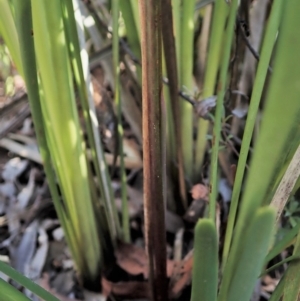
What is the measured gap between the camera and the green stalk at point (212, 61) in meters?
0.43

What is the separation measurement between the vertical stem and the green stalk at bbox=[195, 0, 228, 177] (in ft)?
0.50

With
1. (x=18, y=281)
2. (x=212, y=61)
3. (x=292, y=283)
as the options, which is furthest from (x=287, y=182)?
(x=212, y=61)

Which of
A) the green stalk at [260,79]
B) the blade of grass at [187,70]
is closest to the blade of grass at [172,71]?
the blade of grass at [187,70]

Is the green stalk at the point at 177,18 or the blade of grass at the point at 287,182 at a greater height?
the green stalk at the point at 177,18

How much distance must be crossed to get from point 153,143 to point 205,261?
14 centimetres

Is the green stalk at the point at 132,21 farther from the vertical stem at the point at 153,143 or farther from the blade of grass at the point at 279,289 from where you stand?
the blade of grass at the point at 279,289

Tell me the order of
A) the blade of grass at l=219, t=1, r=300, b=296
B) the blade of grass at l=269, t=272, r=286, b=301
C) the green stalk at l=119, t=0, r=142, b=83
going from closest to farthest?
the blade of grass at l=219, t=1, r=300, b=296 < the blade of grass at l=269, t=272, r=286, b=301 < the green stalk at l=119, t=0, r=142, b=83

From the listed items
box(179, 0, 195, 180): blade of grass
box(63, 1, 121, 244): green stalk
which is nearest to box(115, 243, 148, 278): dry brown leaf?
box(63, 1, 121, 244): green stalk

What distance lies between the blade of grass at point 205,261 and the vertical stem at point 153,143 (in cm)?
13

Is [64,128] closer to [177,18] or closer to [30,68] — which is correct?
[30,68]

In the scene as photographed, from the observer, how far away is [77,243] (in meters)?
0.44

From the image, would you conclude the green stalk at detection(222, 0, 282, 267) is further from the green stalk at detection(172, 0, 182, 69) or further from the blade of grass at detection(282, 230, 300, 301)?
the green stalk at detection(172, 0, 182, 69)

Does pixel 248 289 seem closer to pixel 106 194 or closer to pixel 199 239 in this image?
pixel 199 239

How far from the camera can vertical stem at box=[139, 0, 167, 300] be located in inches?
10.5
